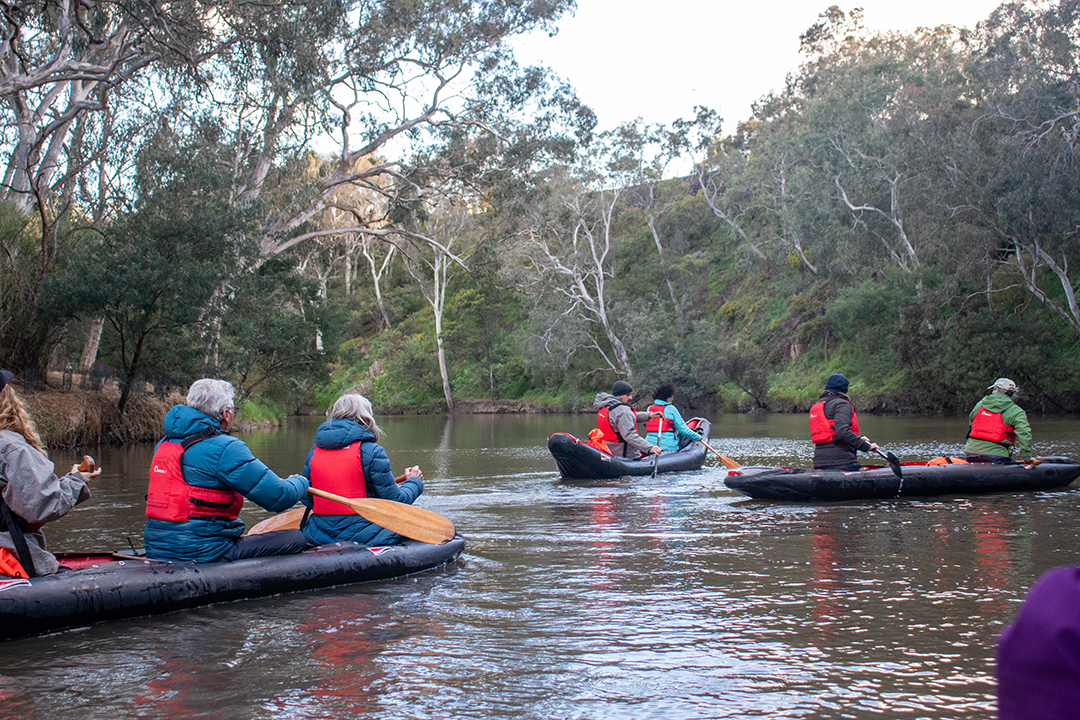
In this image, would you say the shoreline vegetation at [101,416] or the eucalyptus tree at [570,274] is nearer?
the shoreline vegetation at [101,416]

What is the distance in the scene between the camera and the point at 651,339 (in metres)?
36.3

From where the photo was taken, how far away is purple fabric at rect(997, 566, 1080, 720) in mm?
1055

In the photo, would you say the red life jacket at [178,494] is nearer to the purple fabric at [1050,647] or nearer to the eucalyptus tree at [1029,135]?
the purple fabric at [1050,647]

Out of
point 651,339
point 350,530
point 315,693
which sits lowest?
point 315,693

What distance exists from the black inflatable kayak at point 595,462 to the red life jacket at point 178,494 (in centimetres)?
645

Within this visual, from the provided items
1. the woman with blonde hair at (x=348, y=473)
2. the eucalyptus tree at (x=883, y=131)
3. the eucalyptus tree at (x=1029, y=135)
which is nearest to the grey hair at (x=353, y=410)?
the woman with blonde hair at (x=348, y=473)

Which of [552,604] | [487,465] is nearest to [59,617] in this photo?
[552,604]

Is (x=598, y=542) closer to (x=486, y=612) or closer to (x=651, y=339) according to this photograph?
(x=486, y=612)

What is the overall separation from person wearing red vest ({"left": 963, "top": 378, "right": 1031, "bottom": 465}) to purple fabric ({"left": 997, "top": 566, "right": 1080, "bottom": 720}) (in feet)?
31.0

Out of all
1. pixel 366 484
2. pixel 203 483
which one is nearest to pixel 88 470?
pixel 203 483

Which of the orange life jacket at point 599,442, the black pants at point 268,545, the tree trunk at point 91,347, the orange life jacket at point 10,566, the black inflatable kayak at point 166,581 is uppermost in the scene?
the tree trunk at point 91,347

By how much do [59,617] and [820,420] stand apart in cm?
727

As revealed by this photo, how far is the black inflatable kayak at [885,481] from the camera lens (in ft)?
30.7

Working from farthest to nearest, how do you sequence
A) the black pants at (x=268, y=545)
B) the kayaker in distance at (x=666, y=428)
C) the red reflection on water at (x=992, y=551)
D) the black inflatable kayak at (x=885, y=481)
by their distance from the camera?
the kayaker in distance at (x=666, y=428) < the black inflatable kayak at (x=885, y=481) < the black pants at (x=268, y=545) < the red reflection on water at (x=992, y=551)
